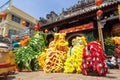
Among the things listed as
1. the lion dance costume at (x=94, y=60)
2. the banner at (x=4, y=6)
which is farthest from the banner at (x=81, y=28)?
the banner at (x=4, y=6)

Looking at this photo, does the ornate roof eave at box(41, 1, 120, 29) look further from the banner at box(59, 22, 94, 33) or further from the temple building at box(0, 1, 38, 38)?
the temple building at box(0, 1, 38, 38)

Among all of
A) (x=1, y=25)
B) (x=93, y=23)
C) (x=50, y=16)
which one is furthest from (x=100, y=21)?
(x=1, y=25)

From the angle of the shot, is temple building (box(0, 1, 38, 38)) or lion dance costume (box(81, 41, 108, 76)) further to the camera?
Result: temple building (box(0, 1, 38, 38))

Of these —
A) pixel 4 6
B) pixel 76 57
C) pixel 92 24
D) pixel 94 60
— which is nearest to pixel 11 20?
pixel 4 6

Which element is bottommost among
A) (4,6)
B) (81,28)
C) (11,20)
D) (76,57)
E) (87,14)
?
(76,57)

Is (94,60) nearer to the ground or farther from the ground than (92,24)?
nearer to the ground

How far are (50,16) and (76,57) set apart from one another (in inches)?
565

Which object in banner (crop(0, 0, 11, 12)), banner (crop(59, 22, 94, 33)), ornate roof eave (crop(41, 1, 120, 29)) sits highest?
banner (crop(0, 0, 11, 12))

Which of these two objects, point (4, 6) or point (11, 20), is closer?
point (11, 20)

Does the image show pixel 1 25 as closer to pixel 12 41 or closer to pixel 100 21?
pixel 12 41

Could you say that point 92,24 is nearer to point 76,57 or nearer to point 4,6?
point 76,57

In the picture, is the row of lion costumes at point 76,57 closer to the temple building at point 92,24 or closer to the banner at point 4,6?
the temple building at point 92,24

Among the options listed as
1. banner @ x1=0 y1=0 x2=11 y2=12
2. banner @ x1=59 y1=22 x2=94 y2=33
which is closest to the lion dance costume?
banner @ x1=59 y1=22 x2=94 y2=33

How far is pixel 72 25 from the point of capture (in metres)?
16.7
